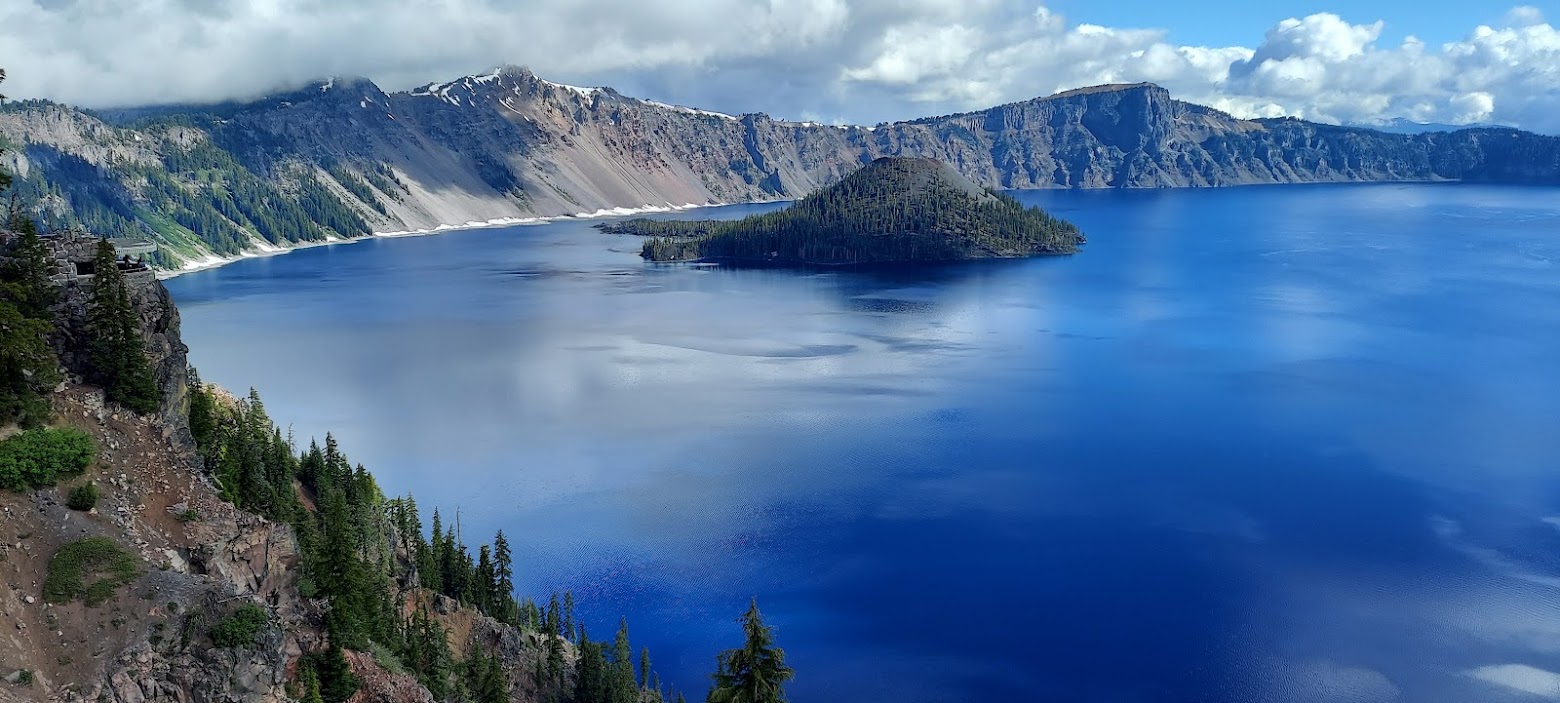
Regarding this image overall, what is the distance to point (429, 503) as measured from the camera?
8144 centimetres

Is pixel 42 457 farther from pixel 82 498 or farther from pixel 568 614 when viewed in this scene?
pixel 568 614

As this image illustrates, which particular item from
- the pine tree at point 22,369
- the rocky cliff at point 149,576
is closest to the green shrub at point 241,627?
the rocky cliff at point 149,576

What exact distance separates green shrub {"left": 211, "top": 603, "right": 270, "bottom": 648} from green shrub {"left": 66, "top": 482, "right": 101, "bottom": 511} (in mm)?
5836

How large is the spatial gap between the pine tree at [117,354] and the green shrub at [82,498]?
563 centimetres

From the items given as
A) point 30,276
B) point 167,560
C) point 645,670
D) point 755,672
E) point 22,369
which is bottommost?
point 645,670

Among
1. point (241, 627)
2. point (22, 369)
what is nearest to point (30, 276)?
point (22, 369)

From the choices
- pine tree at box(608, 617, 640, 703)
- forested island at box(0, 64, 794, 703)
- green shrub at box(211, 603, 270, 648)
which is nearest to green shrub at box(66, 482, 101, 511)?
forested island at box(0, 64, 794, 703)

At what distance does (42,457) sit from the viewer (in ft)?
107

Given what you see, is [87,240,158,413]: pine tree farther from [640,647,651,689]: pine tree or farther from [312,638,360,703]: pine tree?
[640,647,651,689]: pine tree

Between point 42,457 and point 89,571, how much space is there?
4.55 m

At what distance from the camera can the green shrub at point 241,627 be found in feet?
103

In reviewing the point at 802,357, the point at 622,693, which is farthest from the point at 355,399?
the point at 622,693

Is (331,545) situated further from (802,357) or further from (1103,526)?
(802,357)

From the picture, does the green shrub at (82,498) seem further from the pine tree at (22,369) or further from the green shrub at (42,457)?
the pine tree at (22,369)
